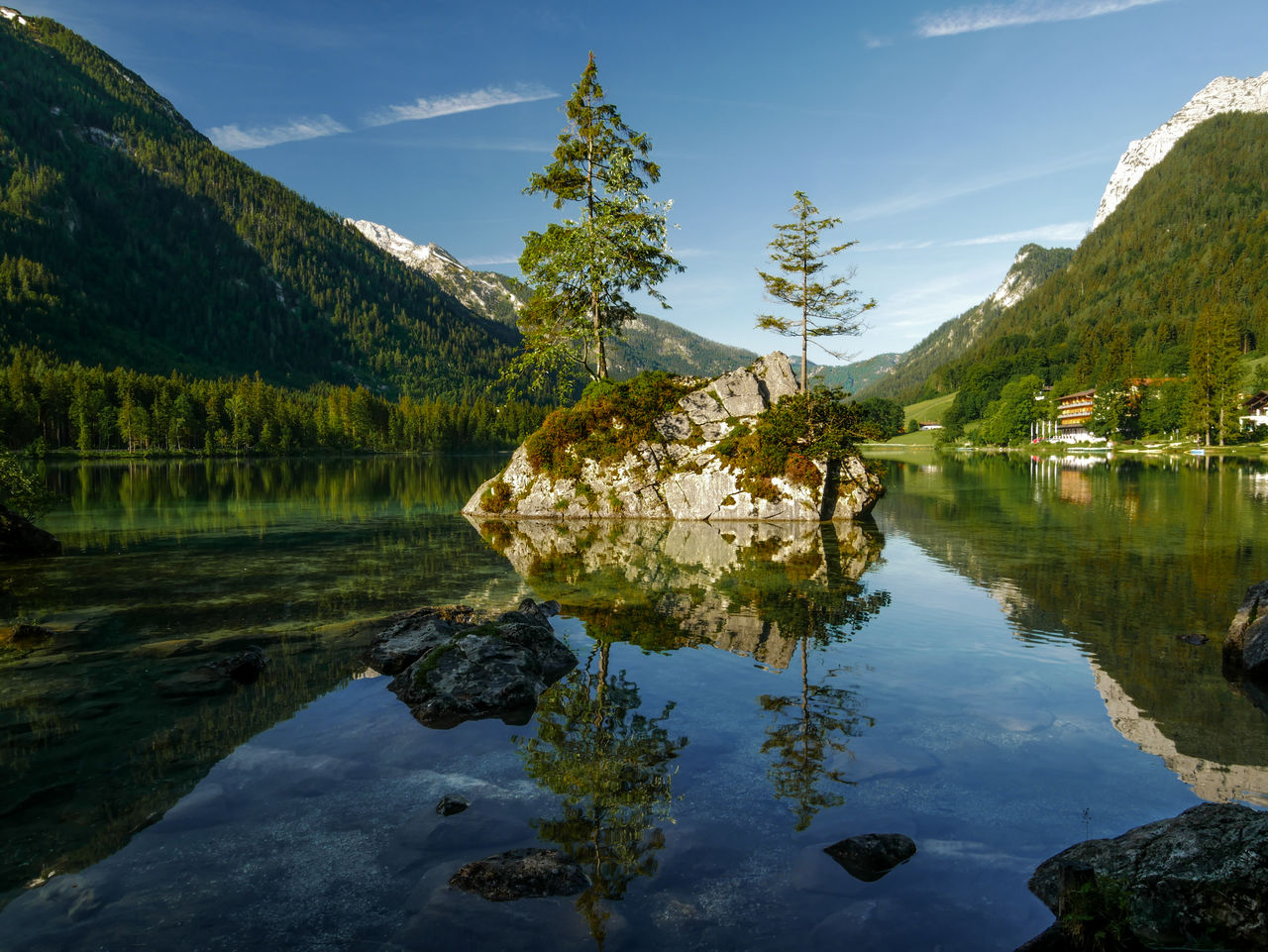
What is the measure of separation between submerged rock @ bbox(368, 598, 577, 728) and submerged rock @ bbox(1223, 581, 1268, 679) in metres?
12.0

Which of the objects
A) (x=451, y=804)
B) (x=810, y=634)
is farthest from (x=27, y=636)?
(x=810, y=634)

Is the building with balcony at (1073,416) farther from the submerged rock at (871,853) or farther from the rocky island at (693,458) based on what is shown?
the submerged rock at (871,853)

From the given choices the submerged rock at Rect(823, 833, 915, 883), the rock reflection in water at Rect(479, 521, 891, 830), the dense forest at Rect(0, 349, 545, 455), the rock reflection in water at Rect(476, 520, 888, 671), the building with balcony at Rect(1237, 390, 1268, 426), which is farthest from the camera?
the dense forest at Rect(0, 349, 545, 455)

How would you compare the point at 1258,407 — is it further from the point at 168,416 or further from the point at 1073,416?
the point at 168,416

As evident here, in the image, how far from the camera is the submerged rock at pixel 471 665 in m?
11.2

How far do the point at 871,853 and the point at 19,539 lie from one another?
3022 centimetres

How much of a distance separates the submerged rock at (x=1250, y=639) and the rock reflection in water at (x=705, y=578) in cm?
667

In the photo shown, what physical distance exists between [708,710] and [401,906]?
5563 mm

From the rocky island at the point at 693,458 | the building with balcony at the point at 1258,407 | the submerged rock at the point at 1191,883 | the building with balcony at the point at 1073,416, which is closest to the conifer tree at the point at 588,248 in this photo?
the rocky island at the point at 693,458

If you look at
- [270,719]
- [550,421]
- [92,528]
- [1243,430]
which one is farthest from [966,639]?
[1243,430]

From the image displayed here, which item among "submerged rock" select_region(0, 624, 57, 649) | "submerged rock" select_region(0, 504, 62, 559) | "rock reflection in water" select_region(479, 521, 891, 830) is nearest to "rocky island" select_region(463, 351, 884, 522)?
"rock reflection in water" select_region(479, 521, 891, 830)

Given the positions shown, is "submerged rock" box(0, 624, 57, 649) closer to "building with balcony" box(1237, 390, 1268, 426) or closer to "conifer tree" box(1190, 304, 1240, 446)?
"conifer tree" box(1190, 304, 1240, 446)

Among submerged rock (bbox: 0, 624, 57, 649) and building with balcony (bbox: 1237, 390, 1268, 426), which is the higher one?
building with balcony (bbox: 1237, 390, 1268, 426)

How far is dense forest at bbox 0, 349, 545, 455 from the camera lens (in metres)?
127
